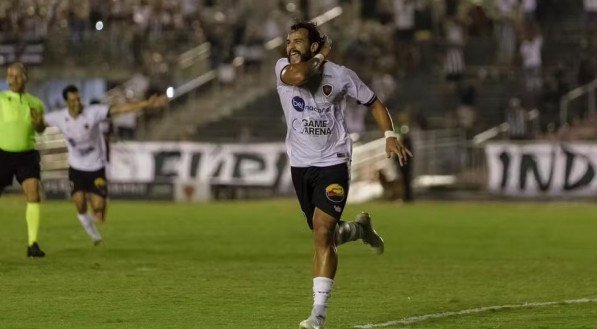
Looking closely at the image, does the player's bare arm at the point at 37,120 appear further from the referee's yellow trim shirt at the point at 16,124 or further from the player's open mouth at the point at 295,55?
the player's open mouth at the point at 295,55

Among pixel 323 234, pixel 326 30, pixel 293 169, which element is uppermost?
pixel 326 30

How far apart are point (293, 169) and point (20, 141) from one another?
718 centimetres

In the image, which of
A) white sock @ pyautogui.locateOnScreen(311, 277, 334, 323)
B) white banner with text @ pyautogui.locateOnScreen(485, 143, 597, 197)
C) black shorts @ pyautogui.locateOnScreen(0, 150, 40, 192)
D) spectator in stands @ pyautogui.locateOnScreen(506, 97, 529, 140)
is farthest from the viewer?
spectator in stands @ pyautogui.locateOnScreen(506, 97, 529, 140)

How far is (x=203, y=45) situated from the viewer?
43.0 metres

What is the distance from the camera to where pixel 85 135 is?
21.3 meters

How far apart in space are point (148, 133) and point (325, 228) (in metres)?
30.2

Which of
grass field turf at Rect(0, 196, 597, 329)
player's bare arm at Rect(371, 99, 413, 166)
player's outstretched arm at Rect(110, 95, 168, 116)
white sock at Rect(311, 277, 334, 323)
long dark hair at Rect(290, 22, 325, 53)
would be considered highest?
long dark hair at Rect(290, 22, 325, 53)

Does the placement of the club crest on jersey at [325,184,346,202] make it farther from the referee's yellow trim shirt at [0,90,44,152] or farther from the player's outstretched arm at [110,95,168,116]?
the referee's yellow trim shirt at [0,90,44,152]

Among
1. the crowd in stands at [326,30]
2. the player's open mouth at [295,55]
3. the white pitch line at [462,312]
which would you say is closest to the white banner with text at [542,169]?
the crowd in stands at [326,30]

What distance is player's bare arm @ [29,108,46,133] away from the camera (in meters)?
18.0

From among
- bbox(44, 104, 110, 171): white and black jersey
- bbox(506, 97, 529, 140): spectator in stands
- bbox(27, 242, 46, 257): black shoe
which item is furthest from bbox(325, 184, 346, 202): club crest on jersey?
bbox(506, 97, 529, 140): spectator in stands

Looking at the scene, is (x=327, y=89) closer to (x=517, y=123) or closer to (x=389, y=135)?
(x=389, y=135)

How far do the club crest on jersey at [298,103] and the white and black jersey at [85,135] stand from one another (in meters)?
9.39

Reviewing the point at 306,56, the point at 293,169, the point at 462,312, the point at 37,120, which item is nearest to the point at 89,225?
the point at 37,120
